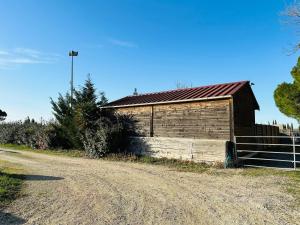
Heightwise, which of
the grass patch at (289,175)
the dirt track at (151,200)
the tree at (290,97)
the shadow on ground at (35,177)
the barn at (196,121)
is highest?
the tree at (290,97)

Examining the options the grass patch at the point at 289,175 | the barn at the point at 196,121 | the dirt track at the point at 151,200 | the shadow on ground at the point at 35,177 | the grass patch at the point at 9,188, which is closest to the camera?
the dirt track at the point at 151,200

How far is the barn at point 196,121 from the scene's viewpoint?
12883 mm

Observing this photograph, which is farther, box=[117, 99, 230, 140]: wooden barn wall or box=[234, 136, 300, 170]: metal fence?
box=[117, 99, 230, 140]: wooden barn wall

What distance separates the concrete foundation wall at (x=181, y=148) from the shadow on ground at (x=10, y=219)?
890 centimetres

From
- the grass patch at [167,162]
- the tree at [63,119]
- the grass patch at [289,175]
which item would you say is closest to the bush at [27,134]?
the tree at [63,119]

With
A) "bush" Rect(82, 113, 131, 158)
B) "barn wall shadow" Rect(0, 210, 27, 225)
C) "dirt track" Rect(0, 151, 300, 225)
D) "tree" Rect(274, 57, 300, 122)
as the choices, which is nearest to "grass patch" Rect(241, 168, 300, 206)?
"dirt track" Rect(0, 151, 300, 225)

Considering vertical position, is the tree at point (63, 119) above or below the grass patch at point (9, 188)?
above

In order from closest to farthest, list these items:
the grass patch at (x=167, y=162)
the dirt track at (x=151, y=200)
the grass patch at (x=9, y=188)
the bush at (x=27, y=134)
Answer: the dirt track at (x=151, y=200) < the grass patch at (x=9, y=188) < the grass patch at (x=167, y=162) < the bush at (x=27, y=134)

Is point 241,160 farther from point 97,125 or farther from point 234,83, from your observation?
point 97,125

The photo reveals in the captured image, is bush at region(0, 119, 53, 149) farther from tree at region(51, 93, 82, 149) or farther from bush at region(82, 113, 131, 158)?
bush at region(82, 113, 131, 158)

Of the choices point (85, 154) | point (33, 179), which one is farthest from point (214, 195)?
point (85, 154)

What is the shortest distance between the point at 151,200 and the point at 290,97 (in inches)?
707

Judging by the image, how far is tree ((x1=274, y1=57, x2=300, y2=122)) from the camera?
65.6 ft

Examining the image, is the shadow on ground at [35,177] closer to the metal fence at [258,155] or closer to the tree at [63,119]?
the metal fence at [258,155]
